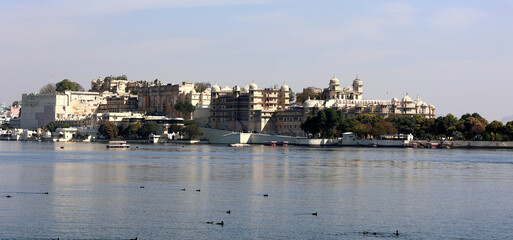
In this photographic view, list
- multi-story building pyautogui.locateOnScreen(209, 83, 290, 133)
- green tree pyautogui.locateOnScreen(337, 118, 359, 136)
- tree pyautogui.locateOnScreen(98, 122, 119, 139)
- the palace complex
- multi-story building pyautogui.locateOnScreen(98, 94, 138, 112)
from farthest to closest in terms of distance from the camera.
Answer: multi-story building pyautogui.locateOnScreen(98, 94, 138, 112), tree pyautogui.locateOnScreen(98, 122, 119, 139), multi-story building pyautogui.locateOnScreen(209, 83, 290, 133), the palace complex, green tree pyautogui.locateOnScreen(337, 118, 359, 136)

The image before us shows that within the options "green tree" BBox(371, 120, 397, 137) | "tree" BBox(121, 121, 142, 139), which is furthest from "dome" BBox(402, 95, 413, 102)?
"tree" BBox(121, 121, 142, 139)

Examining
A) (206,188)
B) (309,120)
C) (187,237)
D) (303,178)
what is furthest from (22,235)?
(309,120)

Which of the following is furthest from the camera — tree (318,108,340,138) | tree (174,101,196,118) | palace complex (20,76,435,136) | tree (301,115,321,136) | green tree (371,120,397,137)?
tree (174,101,196,118)

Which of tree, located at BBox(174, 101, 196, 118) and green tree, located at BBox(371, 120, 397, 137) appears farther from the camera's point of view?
tree, located at BBox(174, 101, 196, 118)

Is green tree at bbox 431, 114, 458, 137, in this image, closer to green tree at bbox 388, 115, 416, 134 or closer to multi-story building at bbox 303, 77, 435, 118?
green tree at bbox 388, 115, 416, 134

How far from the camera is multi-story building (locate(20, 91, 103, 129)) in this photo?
175875 millimetres

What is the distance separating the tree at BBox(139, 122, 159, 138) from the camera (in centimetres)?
14162

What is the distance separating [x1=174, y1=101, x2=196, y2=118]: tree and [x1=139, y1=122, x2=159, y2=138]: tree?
372 inches

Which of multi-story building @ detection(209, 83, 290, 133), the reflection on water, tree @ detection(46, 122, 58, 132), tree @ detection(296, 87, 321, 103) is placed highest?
tree @ detection(296, 87, 321, 103)

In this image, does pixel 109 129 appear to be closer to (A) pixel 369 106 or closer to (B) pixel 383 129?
(A) pixel 369 106

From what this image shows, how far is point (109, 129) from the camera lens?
148250 mm

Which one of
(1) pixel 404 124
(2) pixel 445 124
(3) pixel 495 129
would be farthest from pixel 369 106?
(3) pixel 495 129

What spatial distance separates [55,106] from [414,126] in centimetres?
8972

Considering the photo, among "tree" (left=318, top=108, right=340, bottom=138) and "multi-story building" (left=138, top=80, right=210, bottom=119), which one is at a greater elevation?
"multi-story building" (left=138, top=80, right=210, bottom=119)
